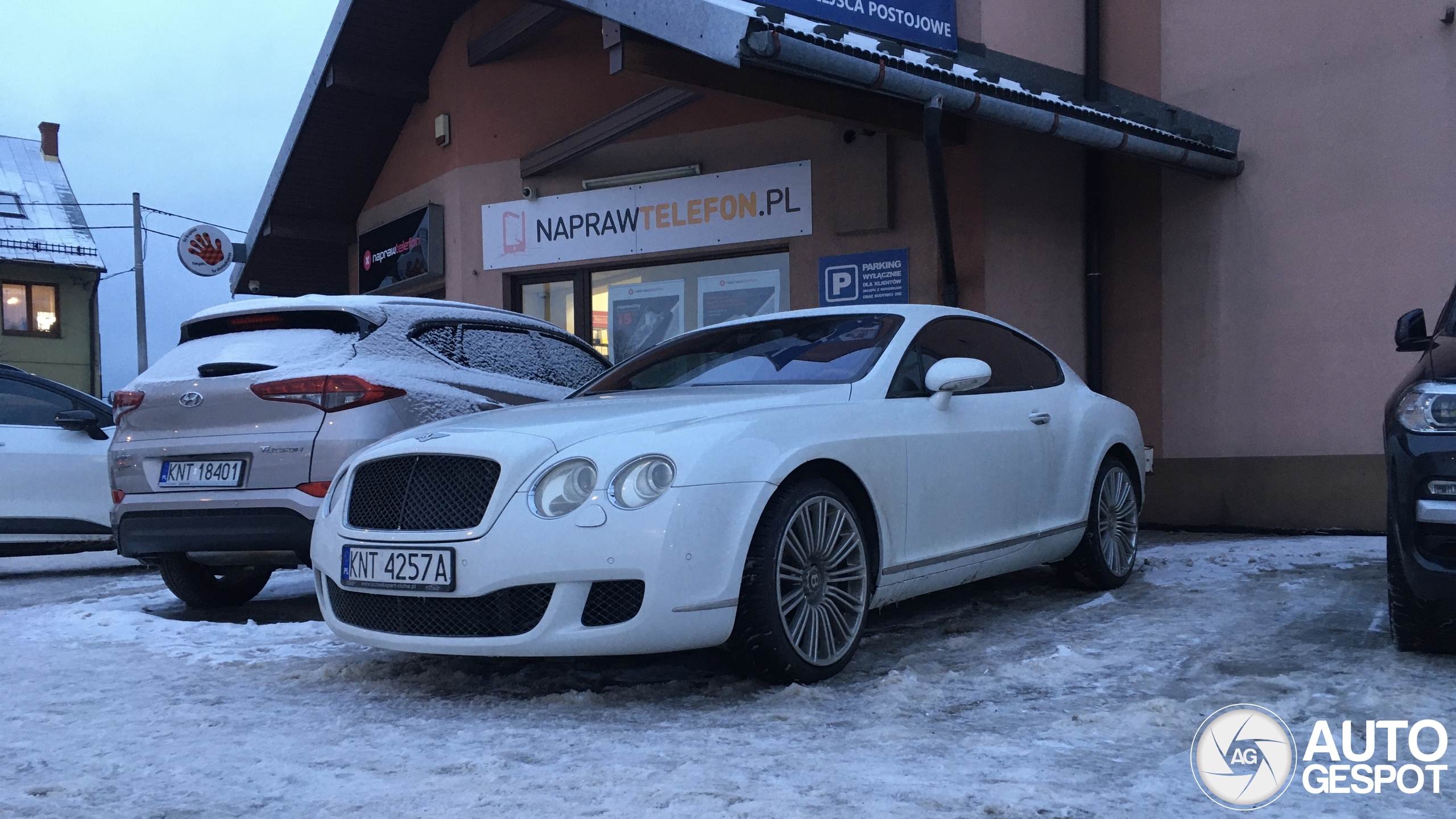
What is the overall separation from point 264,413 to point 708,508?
2.57 meters

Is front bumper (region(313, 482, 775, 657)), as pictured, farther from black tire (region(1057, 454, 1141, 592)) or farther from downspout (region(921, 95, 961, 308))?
downspout (region(921, 95, 961, 308))

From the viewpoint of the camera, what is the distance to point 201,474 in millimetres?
5090

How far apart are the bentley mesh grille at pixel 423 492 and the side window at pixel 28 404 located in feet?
17.8

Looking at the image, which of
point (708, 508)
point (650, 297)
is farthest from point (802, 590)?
point (650, 297)

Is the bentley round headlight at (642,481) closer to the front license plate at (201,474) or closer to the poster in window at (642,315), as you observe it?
the front license plate at (201,474)

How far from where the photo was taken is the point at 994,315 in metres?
8.98

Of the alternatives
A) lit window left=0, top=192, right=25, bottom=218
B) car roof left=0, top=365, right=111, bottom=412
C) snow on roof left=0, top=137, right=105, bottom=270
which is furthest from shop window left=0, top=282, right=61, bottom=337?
car roof left=0, top=365, right=111, bottom=412

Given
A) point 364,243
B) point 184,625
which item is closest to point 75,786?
point 184,625

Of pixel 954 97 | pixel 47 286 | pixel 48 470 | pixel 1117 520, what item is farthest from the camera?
pixel 47 286

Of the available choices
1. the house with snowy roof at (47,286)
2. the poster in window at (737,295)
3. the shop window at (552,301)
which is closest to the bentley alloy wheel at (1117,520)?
the poster in window at (737,295)

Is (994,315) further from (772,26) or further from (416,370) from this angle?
(416,370)

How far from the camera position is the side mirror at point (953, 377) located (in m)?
4.46

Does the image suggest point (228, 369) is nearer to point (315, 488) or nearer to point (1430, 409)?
A: point (315, 488)

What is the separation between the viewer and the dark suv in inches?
142
